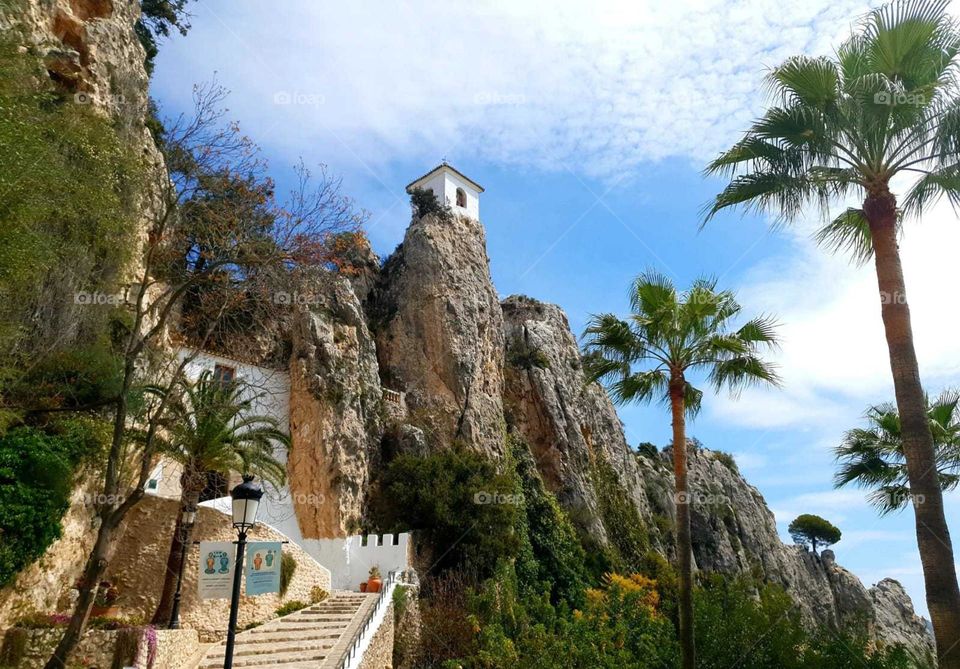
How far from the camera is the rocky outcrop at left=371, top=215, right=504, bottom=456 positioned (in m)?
29.8

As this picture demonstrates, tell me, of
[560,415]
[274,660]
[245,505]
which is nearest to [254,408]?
[274,660]

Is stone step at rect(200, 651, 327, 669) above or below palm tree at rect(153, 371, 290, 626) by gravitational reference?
below

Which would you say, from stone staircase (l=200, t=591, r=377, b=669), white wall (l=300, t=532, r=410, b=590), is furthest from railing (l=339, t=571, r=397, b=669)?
white wall (l=300, t=532, r=410, b=590)

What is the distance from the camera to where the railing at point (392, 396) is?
2841cm

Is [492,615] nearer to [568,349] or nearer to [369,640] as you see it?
[369,640]

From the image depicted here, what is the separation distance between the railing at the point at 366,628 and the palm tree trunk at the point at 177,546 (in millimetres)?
3953

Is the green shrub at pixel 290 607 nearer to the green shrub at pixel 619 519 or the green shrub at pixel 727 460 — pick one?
the green shrub at pixel 619 519

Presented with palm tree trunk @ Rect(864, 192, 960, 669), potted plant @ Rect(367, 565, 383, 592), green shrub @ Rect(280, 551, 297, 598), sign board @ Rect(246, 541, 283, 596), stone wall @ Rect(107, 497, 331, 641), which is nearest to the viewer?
palm tree trunk @ Rect(864, 192, 960, 669)

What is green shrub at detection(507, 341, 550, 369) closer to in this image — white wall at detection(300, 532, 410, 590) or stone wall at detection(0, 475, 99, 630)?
white wall at detection(300, 532, 410, 590)

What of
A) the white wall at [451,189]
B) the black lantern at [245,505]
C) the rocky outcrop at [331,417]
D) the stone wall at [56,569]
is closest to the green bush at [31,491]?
the stone wall at [56,569]

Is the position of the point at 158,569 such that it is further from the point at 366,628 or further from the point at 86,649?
the point at 366,628

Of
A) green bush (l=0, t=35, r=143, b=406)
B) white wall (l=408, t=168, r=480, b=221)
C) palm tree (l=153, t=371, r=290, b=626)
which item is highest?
white wall (l=408, t=168, r=480, b=221)

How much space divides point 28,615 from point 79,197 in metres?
7.66

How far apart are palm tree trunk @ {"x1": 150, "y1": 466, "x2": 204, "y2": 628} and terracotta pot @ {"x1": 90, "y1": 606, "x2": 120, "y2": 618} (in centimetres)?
84
